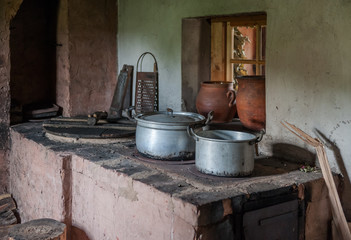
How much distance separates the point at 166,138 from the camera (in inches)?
115

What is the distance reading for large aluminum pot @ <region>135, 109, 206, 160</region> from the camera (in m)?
2.91

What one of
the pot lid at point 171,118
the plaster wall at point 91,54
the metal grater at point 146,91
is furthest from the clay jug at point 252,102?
the plaster wall at point 91,54

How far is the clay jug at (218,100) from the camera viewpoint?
368cm

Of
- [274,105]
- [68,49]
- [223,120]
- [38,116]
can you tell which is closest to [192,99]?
[223,120]

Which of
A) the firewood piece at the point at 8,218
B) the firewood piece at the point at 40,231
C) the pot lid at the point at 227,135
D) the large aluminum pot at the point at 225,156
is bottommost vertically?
the firewood piece at the point at 8,218

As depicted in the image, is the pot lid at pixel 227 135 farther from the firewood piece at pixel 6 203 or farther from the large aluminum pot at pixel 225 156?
the firewood piece at pixel 6 203

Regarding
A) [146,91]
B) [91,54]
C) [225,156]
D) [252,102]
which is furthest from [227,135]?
[91,54]

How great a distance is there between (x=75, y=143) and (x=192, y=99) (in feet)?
3.81

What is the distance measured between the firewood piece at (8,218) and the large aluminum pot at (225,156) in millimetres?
2351

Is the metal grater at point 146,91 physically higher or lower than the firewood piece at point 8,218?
higher

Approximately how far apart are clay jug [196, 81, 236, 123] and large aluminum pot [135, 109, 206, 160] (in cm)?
65

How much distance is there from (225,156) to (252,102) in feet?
2.86

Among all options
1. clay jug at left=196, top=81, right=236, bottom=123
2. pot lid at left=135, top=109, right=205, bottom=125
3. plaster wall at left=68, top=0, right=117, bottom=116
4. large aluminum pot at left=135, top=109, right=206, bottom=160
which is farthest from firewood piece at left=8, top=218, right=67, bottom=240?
plaster wall at left=68, top=0, right=117, bottom=116

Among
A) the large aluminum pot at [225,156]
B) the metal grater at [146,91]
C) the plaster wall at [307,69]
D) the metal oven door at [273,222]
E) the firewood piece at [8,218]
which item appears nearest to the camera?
the metal oven door at [273,222]
